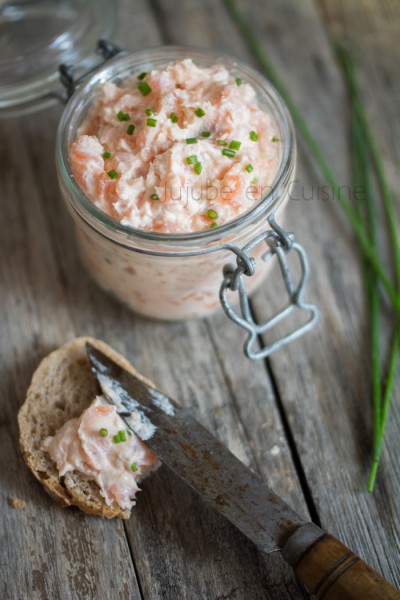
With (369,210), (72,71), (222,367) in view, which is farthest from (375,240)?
(72,71)

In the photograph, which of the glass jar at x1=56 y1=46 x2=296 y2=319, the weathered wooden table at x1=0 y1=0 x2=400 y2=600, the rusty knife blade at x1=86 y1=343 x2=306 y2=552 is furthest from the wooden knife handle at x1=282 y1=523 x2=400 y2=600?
the glass jar at x1=56 y1=46 x2=296 y2=319

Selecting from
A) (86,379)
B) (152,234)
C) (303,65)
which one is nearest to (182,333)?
(86,379)

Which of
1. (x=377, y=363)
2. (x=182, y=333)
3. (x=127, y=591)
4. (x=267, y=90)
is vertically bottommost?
(x=127, y=591)

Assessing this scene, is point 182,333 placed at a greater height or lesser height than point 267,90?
lesser

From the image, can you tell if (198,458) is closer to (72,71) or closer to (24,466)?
(24,466)

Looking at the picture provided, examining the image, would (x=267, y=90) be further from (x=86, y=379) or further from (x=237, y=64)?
(x=86, y=379)

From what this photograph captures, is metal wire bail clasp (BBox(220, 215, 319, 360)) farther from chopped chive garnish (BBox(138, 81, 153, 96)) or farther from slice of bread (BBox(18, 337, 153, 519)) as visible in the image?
chopped chive garnish (BBox(138, 81, 153, 96))
